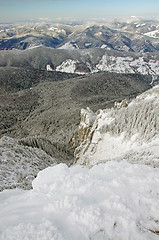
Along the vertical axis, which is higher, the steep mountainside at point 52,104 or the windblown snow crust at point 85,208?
the windblown snow crust at point 85,208

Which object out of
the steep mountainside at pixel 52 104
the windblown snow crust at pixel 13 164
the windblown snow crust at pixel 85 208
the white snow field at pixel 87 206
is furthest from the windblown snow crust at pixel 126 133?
the steep mountainside at pixel 52 104

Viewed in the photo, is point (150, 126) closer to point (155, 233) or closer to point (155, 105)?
point (155, 105)

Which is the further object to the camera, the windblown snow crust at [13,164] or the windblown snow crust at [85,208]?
the windblown snow crust at [13,164]

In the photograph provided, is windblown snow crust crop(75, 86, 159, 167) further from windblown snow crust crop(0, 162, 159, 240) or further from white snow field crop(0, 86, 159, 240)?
windblown snow crust crop(0, 162, 159, 240)

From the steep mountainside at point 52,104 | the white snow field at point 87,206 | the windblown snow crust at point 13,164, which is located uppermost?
the white snow field at point 87,206

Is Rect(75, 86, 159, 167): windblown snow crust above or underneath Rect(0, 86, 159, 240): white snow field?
underneath

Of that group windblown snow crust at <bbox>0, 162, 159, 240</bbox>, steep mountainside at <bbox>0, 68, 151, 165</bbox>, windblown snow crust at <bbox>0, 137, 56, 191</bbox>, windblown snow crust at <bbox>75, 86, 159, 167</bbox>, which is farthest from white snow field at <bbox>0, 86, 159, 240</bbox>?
steep mountainside at <bbox>0, 68, 151, 165</bbox>

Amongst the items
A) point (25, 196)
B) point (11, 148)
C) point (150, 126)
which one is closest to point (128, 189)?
point (25, 196)

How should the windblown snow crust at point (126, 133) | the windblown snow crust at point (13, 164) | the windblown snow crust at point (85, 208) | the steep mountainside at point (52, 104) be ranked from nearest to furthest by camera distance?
the windblown snow crust at point (85, 208)
the windblown snow crust at point (13, 164)
the windblown snow crust at point (126, 133)
the steep mountainside at point (52, 104)

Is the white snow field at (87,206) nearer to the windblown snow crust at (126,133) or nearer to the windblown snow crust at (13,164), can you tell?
the windblown snow crust at (126,133)
